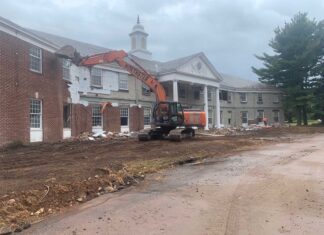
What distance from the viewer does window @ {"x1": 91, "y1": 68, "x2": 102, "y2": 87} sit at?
28453 millimetres

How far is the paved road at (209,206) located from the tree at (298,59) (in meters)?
36.3

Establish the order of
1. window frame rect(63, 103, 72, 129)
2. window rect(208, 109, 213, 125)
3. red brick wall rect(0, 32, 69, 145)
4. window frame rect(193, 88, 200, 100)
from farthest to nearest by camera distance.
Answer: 1. window rect(208, 109, 213, 125)
2. window frame rect(193, 88, 200, 100)
3. window frame rect(63, 103, 72, 129)
4. red brick wall rect(0, 32, 69, 145)

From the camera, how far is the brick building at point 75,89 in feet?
61.1

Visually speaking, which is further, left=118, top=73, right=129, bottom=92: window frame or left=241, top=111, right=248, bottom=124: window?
left=241, top=111, right=248, bottom=124: window

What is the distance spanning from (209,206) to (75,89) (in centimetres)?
2064

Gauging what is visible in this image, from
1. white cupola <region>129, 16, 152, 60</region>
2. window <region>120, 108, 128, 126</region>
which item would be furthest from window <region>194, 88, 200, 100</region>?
window <region>120, 108, 128, 126</region>

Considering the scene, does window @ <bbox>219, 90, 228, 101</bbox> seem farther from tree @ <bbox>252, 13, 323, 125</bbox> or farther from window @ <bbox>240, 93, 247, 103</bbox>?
tree @ <bbox>252, 13, 323, 125</bbox>

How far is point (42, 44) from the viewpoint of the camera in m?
21.2

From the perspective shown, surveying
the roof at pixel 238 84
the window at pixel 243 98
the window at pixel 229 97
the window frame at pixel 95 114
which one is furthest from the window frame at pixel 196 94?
the window frame at pixel 95 114

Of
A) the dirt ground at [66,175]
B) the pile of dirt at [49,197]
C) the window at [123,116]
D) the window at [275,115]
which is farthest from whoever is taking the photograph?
the window at [275,115]

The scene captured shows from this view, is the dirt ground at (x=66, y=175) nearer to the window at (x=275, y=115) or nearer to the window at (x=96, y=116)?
the window at (x=96, y=116)

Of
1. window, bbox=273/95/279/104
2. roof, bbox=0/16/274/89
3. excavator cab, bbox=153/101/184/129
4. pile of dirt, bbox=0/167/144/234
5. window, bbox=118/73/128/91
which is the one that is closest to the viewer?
pile of dirt, bbox=0/167/144/234

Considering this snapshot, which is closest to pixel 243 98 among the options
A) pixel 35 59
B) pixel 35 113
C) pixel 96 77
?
pixel 96 77

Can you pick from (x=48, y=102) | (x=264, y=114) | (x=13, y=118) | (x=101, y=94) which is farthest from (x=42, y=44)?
(x=264, y=114)
